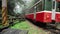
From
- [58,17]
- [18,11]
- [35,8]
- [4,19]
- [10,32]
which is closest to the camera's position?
[10,32]

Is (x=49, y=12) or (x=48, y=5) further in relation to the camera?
(x=48, y=5)

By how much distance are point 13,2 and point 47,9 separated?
39.5 feet

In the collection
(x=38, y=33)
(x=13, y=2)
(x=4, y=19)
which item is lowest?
(x=38, y=33)

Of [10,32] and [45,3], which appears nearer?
[10,32]

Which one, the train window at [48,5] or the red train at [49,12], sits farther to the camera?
the train window at [48,5]

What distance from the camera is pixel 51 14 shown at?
8.45 metres

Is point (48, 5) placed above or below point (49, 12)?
above

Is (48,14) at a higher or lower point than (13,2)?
lower

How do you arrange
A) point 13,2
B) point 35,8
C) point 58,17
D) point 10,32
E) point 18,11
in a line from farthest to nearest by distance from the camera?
point 18,11 < point 13,2 < point 35,8 < point 58,17 < point 10,32

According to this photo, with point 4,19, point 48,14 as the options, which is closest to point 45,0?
point 48,14

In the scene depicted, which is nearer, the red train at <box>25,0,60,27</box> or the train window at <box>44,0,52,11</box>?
the red train at <box>25,0,60,27</box>

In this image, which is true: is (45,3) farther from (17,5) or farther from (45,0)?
(17,5)

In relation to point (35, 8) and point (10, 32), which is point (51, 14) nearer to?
point (35, 8)

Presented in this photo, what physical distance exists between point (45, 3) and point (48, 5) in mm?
216
